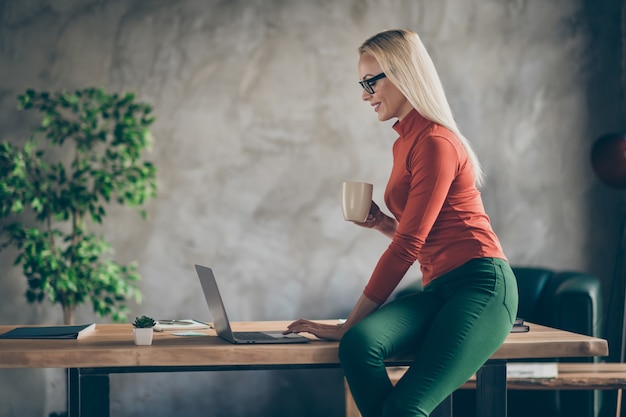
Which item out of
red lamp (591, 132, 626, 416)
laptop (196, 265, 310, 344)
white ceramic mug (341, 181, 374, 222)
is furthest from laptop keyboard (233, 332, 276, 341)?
red lamp (591, 132, 626, 416)

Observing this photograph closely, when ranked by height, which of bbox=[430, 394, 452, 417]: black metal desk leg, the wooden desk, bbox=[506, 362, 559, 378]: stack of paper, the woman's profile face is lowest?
bbox=[506, 362, 559, 378]: stack of paper

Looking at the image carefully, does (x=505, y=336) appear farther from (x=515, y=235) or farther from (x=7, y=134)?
(x=7, y=134)

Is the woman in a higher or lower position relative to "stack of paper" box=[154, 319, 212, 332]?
higher

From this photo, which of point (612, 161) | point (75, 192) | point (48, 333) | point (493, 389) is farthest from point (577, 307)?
point (75, 192)

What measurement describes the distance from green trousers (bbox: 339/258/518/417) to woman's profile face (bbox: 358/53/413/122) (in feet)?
1.42

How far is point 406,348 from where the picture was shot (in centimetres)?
165

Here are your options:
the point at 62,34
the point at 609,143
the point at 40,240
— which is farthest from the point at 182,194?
the point at 609,143

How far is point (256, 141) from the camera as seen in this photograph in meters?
3.79

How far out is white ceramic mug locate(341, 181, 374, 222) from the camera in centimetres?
188

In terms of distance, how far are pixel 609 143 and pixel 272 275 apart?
1716 millimetres

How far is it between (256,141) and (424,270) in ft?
6.89

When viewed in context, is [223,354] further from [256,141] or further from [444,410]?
[256,141]

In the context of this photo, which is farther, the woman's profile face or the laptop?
the woman's profile face

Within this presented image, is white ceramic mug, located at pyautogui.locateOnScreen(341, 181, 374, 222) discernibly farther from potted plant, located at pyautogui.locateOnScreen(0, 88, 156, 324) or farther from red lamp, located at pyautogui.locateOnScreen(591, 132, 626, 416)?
red lamp, located at pyautogui.locateOnScreen(591, 132, 626, 416)
